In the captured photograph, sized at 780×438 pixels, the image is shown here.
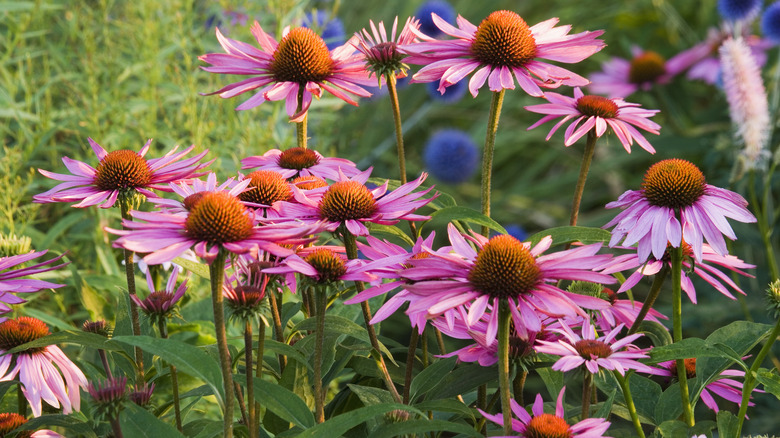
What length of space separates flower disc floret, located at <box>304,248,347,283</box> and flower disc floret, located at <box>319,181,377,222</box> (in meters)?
0.04

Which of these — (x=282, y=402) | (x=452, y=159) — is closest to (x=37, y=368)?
(x=282, y=402)

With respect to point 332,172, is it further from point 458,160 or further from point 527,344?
point 458,160

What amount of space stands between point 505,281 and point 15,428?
18.8 inches

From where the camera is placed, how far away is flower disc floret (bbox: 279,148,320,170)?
92cm

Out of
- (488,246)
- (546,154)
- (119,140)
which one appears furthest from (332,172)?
(546,154)

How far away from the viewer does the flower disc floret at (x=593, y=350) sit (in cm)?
70

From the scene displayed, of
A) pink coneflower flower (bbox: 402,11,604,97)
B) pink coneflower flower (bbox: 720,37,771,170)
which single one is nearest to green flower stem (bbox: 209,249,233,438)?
pink coneflower flower (bbox: 402,11,604,97)

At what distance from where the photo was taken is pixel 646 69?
2492 mm

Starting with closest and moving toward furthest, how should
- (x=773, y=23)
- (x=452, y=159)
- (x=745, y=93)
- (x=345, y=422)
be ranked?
(x=345, y=422) → (x=745, y=93) → (x=773, y=23) → (x=452, y=159)

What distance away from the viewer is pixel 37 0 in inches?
66.4

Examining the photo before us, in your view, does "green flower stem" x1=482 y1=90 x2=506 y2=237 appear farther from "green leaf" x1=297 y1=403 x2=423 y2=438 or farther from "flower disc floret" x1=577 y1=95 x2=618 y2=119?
"green leaf" x1=297 y1=403 x2=423 y2=438

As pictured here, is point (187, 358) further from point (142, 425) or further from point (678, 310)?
point (678, 310)

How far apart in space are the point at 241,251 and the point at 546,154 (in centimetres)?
285

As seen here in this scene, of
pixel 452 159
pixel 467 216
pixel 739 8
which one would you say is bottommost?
pixel 467 216
